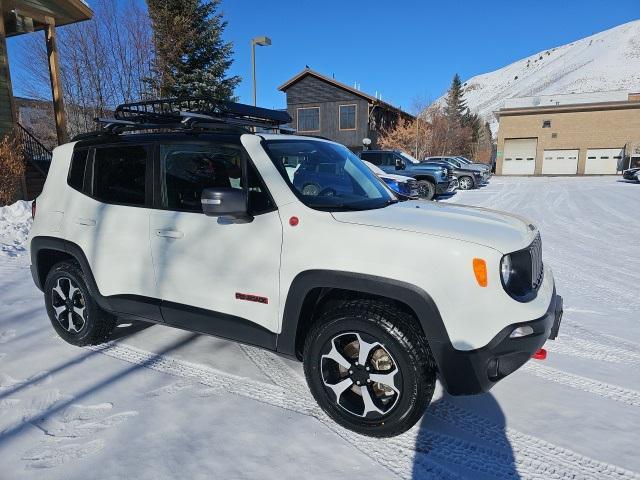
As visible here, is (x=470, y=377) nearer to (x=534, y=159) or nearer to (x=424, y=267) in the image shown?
(x=424, y=267)

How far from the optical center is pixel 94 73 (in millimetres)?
20109

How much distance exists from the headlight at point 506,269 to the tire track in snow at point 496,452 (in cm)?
101

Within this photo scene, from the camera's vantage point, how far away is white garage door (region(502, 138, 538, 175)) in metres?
37.0

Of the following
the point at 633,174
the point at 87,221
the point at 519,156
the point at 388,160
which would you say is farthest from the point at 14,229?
the point at 519,156

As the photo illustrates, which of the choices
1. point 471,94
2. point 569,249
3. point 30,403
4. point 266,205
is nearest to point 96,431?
point 30,403

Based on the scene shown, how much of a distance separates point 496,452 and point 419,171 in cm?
1350

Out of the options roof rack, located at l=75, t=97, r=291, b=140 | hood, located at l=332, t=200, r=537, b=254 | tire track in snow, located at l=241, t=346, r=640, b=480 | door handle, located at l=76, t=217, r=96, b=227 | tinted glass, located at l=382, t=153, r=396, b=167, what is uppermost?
tinted glass, located at l=382, t=153, r=396, b=167

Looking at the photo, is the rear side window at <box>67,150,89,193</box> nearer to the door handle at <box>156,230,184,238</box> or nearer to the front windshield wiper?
the door handle at <box>156,230,184,238</box>

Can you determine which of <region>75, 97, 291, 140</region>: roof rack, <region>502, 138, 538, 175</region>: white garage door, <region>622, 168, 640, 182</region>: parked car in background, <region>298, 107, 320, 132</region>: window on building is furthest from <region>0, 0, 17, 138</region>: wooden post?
<region>502, 138, 538, 175</region>: white garage door

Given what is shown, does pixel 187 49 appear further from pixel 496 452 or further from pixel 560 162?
pixel 560 162

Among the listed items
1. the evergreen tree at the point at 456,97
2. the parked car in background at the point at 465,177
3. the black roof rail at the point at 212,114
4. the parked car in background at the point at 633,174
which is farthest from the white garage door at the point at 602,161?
the black roof rail at the point at 212,114

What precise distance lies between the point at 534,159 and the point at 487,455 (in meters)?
39.5

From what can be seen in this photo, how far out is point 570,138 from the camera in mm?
35594

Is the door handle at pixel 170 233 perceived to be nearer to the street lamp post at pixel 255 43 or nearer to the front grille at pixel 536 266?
the front grille at pixel 536 266
